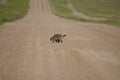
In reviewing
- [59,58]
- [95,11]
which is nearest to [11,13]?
[95,11]

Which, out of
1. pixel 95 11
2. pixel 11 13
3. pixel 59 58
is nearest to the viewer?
pixel 59 58

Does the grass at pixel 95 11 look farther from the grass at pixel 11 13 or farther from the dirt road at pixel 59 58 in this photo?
the dirt road at pixel 59 58

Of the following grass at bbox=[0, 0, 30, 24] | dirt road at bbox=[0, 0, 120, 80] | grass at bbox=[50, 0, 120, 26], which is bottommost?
grass at bbox=[50, 0, 120, 26]

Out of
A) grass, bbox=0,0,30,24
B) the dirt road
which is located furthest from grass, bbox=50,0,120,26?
the dirt road

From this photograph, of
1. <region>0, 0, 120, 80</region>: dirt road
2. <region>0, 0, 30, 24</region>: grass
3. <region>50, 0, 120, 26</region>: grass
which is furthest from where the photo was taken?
<region>50, 0, 120, 26</region>: grass

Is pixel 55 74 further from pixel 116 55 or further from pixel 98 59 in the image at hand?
pixel 116 55

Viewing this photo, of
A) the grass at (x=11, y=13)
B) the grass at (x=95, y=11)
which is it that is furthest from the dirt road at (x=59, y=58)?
the grass at (x=95, y=11)

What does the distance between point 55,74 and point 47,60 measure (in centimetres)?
230

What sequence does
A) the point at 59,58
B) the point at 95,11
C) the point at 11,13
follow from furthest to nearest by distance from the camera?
the point at 95,11 < the point at 11,13 < the point at 59,58

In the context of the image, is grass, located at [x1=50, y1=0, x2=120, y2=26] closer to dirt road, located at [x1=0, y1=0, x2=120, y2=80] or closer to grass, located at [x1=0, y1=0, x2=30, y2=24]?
grass, located at [x1=0, y1=0, x2=30, y2=24]

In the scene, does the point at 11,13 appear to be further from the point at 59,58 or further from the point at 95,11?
the point at 59,58

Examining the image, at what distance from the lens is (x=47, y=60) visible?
44.6ft

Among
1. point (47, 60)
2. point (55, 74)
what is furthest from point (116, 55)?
point (55, 74)

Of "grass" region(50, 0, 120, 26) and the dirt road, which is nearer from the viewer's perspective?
the dirt road
